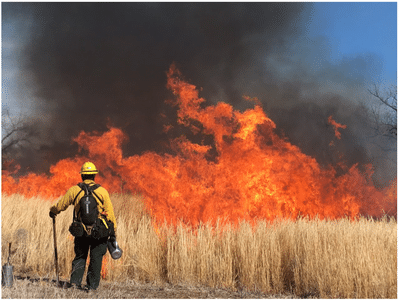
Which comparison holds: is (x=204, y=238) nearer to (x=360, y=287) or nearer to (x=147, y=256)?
(x=147, y=256)

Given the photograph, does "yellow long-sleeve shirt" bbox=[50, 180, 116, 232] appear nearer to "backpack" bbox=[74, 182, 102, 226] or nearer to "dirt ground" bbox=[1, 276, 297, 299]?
A: "backpack" bbox=[74, 182, 102, 226]

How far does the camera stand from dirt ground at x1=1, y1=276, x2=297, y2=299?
6492 mm

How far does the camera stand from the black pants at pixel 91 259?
6.86 metres

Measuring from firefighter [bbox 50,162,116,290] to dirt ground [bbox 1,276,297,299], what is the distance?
0.81ft

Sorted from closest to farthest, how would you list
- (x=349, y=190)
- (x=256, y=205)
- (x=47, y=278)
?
(x=47, y=278) → (x=256, y=205) → (x=349, y=190)

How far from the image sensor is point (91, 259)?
688cm

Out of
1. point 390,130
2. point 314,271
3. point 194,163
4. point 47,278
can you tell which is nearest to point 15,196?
point 194,163

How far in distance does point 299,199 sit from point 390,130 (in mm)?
11487

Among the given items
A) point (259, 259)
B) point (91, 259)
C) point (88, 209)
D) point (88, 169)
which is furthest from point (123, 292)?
point (259, 259)

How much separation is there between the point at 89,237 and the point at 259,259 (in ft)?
11.2

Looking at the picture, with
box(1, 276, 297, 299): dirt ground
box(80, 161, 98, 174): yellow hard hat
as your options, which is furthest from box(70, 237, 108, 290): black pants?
box(80, 161, 98, 174): yellow hard hat

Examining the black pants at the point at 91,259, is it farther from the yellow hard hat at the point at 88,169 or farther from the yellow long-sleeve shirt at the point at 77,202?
the yellow hard hat at the point at 88,169

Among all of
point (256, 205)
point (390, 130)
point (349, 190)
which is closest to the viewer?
point (256, 205)

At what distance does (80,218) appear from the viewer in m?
6.64
